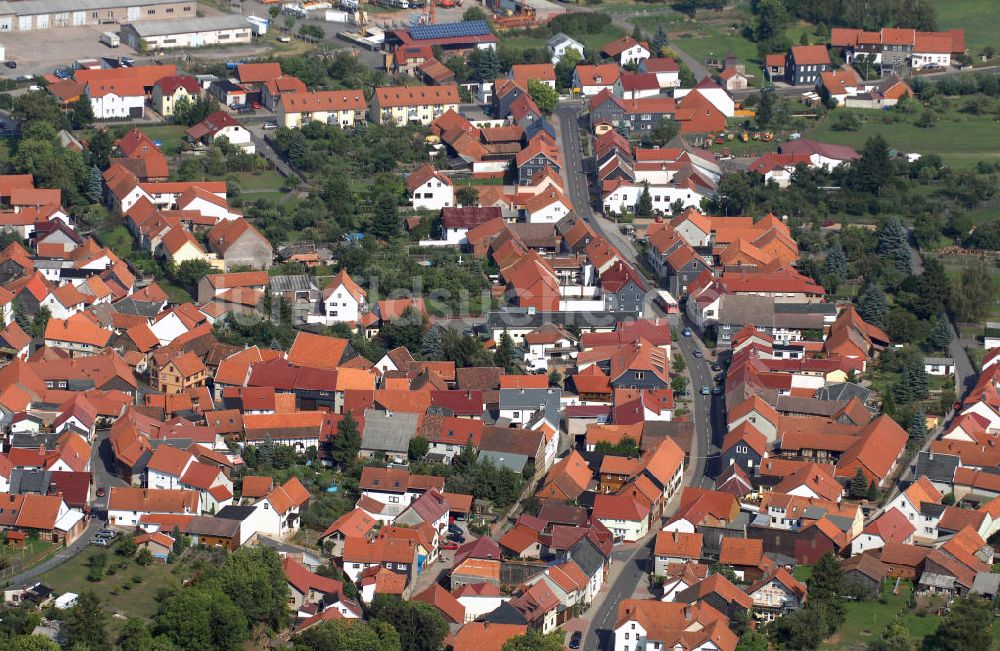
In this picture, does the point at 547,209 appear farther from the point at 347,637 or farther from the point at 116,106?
the point at 347,637

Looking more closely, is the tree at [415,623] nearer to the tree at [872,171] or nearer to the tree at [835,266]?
the tree at [835,266]

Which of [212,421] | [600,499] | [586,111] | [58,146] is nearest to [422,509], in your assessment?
[600,499]

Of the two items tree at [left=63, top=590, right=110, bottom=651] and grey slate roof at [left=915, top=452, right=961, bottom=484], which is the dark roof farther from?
grey slate roof at [left=915, top=452, right=961, bottom=484]

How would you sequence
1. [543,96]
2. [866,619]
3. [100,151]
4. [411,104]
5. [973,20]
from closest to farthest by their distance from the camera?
[866,619], [100,151], [411,104], [543,96], [973,20]

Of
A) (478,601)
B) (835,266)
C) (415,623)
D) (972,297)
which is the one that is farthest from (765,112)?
(415,623)

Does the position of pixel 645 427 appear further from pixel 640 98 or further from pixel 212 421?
pixel 640 98

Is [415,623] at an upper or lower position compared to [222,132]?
upper

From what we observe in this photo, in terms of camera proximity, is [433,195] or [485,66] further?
[485,66]

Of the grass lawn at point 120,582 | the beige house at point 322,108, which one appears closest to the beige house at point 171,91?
the beige house at point 322,108
